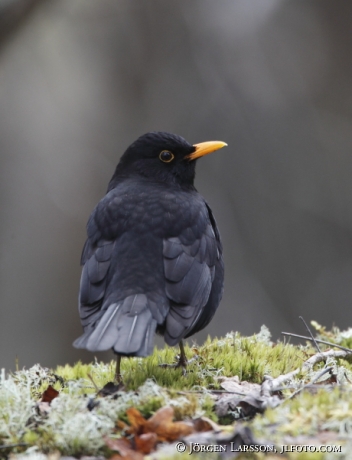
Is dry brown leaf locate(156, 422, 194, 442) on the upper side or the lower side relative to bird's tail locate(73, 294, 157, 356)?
lower

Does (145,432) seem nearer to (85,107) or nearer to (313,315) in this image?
(85,107)

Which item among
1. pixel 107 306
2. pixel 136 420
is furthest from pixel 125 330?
pixel 136 420

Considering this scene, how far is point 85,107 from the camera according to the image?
10.3 metres

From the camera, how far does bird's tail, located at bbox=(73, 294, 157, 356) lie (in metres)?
3.24

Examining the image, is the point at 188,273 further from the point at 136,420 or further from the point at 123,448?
the point at 123,448

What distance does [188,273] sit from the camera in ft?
13.7

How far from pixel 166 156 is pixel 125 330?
2238mm

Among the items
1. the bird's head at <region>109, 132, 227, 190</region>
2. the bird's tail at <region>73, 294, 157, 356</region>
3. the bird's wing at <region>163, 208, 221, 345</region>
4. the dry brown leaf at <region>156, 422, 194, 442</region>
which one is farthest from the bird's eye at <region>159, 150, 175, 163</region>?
the dry brown leaf at <region>156, 422, 194, 442</region>

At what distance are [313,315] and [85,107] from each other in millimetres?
5954

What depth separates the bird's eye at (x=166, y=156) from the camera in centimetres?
524

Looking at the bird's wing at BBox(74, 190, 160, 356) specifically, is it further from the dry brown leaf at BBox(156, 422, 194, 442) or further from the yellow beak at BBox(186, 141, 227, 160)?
the yellow beak at BBox(186, 141, 227, 160)

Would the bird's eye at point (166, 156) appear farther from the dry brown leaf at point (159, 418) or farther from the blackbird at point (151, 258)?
the dry brown leaf at point (159, 418)

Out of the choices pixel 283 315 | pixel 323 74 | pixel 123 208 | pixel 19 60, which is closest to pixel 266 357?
pixel 123 208

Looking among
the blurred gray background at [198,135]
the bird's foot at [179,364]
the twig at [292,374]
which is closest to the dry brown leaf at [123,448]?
the twig at [292,374]
